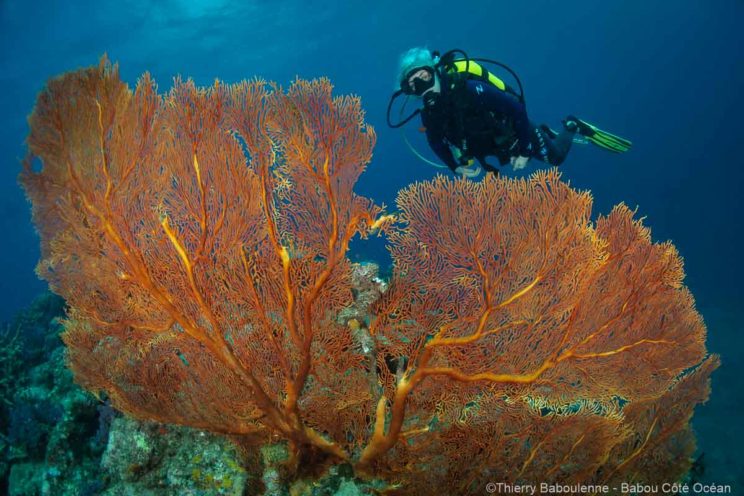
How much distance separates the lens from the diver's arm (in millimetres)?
5875

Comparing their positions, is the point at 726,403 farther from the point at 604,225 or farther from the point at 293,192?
the point at 293,192

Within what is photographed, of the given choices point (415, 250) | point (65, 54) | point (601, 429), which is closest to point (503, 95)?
point (415, 250)

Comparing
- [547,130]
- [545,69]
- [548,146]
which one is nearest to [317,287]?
[548,146]

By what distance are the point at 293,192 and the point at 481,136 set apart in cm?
393

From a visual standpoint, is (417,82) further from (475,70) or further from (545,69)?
(545,69)

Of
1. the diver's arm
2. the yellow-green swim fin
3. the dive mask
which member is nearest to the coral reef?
the dive mask

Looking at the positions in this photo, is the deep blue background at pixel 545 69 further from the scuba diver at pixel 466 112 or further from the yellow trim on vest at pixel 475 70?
the yellow trim on vest at pixel 475 70

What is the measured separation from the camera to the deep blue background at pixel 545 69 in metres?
27.1

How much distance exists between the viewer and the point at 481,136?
239 inches

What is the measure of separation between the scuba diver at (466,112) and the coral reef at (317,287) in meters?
2.74

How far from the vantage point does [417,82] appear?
217 inches

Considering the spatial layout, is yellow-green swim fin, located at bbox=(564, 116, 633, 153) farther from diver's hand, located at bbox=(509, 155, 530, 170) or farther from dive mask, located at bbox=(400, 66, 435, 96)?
dive mask, located at bbox=(400, 66, 435, 96)

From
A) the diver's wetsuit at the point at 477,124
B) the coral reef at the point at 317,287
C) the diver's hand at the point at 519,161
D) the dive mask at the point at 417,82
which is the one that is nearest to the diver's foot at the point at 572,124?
the diver's wetsuit at the point at 477,124

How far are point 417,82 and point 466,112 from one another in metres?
0.93
